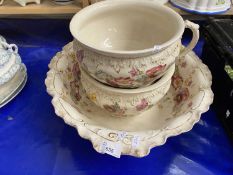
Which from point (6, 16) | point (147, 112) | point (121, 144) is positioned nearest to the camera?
point (121, 144)

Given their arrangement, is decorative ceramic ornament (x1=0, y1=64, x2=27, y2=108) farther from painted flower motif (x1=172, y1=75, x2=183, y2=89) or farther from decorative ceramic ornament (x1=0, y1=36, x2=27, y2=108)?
painted flower motif (x1=172, y1=75, x2=183, y2=89)

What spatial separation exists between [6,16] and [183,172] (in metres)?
0.58

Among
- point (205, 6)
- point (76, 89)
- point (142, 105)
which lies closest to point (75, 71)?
point (76, 89)

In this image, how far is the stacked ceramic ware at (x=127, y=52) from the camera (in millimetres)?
340

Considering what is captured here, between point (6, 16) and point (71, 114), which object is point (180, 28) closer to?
point (71, 114)

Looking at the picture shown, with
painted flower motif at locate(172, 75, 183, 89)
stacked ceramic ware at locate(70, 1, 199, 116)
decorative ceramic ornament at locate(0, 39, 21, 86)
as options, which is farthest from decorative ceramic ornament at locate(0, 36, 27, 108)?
painted flower motif at locate(172, 75, 183, 89)

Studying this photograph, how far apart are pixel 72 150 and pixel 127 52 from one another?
176 mm

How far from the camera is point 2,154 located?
0.42m

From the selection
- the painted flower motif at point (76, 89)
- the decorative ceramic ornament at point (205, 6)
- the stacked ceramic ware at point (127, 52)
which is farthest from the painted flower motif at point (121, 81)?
the decorative ceramic ornament at point (205, 6)

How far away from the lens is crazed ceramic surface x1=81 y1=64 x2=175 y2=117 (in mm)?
374

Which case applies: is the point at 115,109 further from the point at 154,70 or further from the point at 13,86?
the point at 13,86

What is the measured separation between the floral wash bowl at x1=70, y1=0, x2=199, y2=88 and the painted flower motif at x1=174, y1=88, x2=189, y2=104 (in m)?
0.06

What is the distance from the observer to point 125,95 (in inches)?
14.7

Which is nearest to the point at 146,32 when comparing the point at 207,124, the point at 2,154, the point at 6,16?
the point at 207,124
